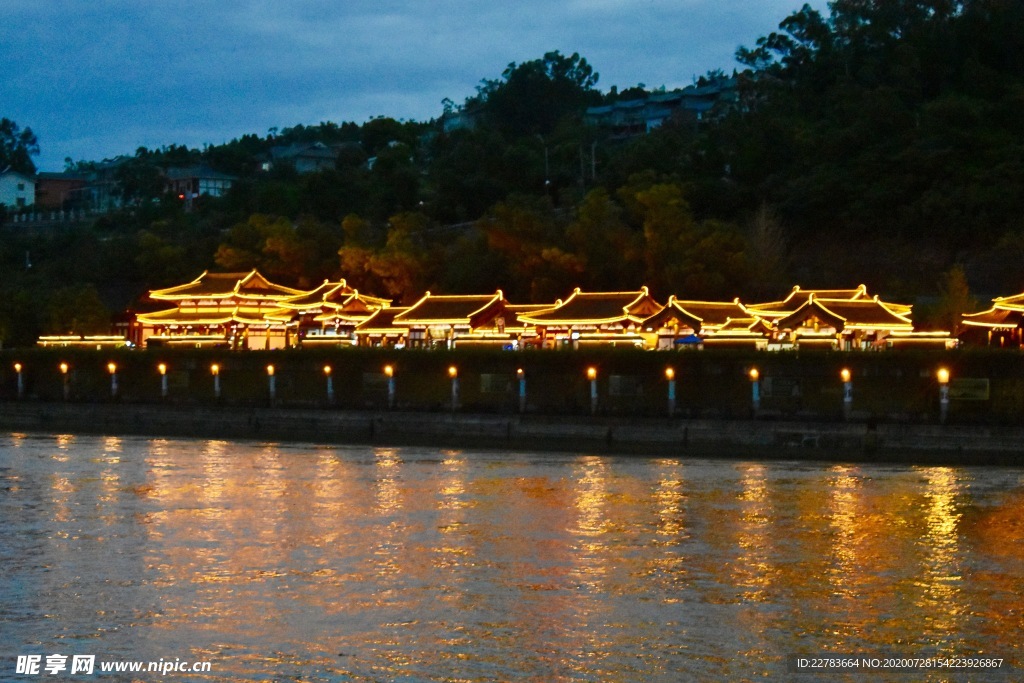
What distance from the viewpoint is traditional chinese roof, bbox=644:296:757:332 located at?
162 feet

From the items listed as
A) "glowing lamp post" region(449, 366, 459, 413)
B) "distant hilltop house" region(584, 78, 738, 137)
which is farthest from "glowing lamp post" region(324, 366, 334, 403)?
"distant hilltop house" region(584, 78, 738, 137)

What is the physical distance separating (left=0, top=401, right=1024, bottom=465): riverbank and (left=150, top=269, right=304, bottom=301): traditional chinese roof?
1622cm

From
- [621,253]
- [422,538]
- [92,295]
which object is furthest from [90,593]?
[92,295]

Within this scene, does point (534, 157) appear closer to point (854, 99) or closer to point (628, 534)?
point (854, 99)

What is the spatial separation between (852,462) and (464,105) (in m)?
93.1

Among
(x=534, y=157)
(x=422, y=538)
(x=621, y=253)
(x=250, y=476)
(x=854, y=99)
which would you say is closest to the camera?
(x=422, y=538)

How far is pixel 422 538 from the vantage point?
2117 centimetres

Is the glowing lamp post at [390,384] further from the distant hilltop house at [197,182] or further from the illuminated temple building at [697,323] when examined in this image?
the distant hilltop house at [197,182]

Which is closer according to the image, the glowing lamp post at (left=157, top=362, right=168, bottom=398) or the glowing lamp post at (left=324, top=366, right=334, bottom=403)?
the glowing lamp post at (left=324, top=366, right=334, bottom=403)

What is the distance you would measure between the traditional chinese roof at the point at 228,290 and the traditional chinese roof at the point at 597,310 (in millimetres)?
14858

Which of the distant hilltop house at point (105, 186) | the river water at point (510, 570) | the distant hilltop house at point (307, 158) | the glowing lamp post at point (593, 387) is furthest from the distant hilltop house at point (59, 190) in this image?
the river water at point (510, 570)

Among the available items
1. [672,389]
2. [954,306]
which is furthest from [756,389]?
[954,306]

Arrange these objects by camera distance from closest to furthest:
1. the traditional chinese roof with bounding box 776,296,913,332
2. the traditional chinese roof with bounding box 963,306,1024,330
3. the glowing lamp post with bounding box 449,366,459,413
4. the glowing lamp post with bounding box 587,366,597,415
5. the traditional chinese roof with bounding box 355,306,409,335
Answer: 1. the glowing lamp post with bounding box 587,366,597,415
2. the glowing lamp post with bounding box 449,366,459,413
3. the traditional chinese roof with bounding box 963,306,1024,330
4. the traditional chinese roof with bounding box 776,296,913,332
5. the traditional chinese roof with bounding box 355,306,409,335

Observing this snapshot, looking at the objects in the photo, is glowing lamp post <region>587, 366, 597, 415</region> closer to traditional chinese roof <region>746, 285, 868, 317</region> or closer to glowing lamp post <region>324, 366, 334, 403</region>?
glowing lamp post <region>324, 366, 334, 403</region>
